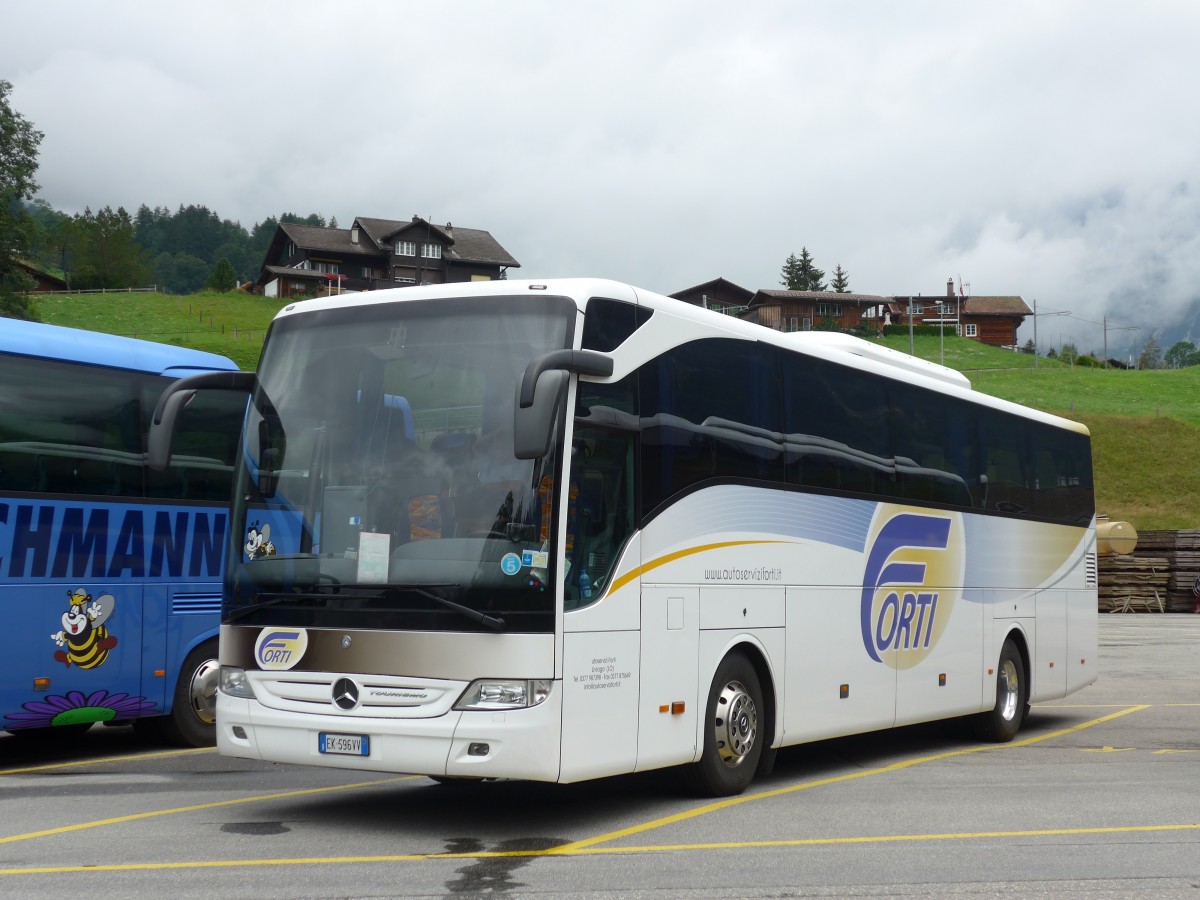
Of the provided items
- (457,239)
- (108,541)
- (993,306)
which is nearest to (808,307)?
(993,306)

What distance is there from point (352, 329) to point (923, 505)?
6.66 meters

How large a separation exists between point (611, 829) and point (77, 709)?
17.5 ft

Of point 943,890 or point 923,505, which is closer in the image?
point 943,890

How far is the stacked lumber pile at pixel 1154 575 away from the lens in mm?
43688

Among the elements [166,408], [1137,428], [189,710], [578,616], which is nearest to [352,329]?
[166,408]

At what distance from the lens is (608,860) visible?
772 centimetres

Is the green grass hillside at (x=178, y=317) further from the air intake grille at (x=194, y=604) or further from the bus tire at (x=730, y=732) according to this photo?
the bus tire at (x=730, y=732)

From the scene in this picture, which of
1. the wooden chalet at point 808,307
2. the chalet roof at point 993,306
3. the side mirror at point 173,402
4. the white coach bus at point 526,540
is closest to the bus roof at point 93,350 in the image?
the side mirror at point 173,402

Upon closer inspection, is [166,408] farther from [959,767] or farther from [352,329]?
[959,767]

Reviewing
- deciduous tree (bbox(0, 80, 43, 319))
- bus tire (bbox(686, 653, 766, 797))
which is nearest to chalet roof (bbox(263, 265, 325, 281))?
deciduous tree (bbox(0, 80, 43, 319))

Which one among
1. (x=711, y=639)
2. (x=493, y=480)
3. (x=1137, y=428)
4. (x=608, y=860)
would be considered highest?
(x=1137, y=428)

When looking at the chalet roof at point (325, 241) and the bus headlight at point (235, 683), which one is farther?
the chalet roof at point (325, 241)

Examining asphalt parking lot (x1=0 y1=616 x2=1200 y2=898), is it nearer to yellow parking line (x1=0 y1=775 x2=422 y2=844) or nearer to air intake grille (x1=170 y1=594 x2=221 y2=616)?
yellow parking line (x1=0 y1=775 x2=422 y2=844)

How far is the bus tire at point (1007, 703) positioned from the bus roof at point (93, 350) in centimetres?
893
